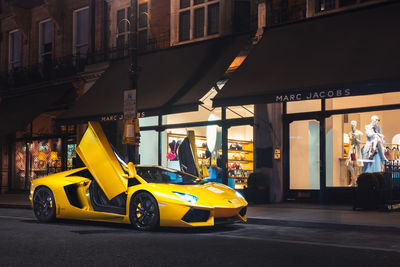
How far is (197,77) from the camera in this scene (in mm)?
15828

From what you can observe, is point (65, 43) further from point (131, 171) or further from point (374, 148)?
point (131, 171)

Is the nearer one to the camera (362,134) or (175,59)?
(362,134)

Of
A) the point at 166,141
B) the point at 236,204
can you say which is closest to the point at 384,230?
the point at 236,204

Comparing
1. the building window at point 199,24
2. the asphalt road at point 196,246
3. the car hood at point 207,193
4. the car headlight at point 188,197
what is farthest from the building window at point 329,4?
the car headlight at point 188,197

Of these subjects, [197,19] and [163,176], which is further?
[197,19]

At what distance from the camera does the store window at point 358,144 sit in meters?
14.1

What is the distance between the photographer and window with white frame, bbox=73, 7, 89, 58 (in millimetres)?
22594

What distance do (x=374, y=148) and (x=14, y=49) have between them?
742 inches

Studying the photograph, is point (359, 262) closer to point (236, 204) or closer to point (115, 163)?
point (236, 204)

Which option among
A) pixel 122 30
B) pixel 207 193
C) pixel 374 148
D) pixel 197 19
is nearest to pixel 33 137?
pixel 122 30

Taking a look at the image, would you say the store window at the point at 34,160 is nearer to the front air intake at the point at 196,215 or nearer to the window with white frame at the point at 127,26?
the window with white frame at the point at 127,26

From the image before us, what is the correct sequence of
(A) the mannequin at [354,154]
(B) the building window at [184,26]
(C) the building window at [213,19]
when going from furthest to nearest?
(B) the building window at [184,26], (C) the building window at [213,19], (A) the mannequin at [354,154]

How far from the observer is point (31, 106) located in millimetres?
21891

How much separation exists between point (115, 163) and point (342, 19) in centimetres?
766
